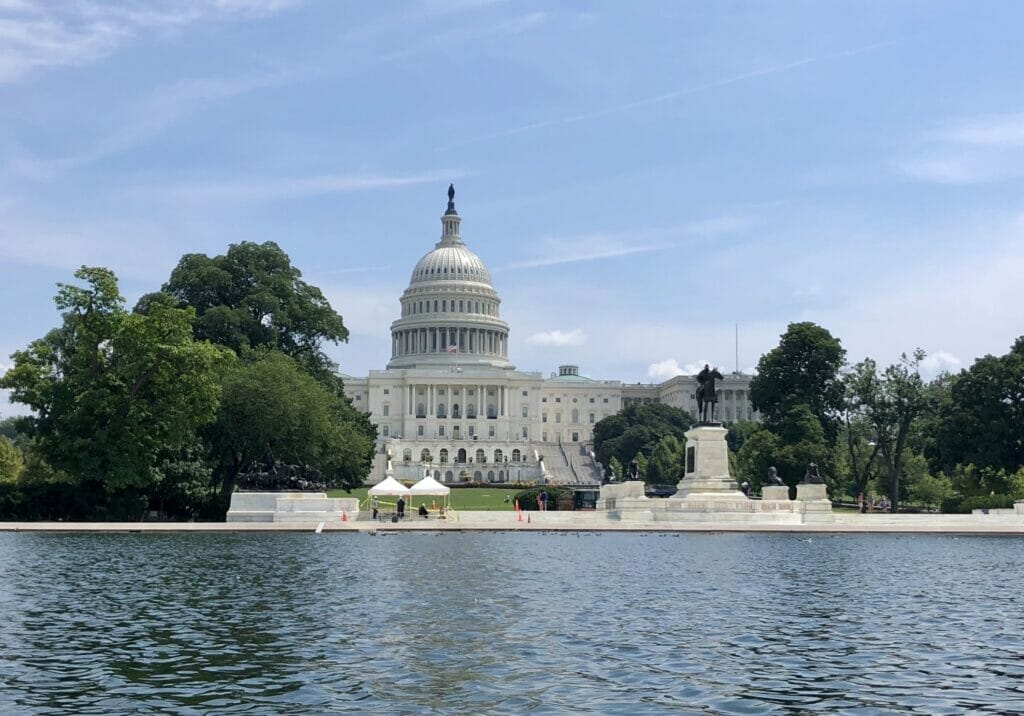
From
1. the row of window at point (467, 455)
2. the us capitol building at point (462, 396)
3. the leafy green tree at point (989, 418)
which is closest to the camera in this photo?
the leafy green tree at point (989, 418)

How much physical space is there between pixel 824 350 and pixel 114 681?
77.9 meters

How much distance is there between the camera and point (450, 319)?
623ft

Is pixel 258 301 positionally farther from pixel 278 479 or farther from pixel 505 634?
pixel 505 634

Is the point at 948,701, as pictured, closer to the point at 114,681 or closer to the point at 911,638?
the point at 911,638

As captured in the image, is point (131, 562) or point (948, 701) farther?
point (131, 562)

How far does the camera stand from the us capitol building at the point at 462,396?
166 metres

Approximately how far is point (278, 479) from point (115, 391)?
8083 millimetres

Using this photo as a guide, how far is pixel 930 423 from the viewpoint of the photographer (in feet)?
270

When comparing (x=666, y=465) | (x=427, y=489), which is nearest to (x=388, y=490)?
(x=427, y=489)

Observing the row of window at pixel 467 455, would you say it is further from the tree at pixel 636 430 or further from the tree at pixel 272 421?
the tree at pixel 272 421

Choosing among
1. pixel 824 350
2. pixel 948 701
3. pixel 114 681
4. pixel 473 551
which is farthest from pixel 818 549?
pixel 824 350

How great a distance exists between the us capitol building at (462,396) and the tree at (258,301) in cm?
7695

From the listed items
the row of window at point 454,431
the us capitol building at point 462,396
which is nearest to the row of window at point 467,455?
the us capitol building at point 462,396

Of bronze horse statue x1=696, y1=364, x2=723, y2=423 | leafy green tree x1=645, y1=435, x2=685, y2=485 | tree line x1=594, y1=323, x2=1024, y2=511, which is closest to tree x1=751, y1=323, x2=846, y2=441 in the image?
tree line x1=594, y1=323, x2=1024, y2=511
